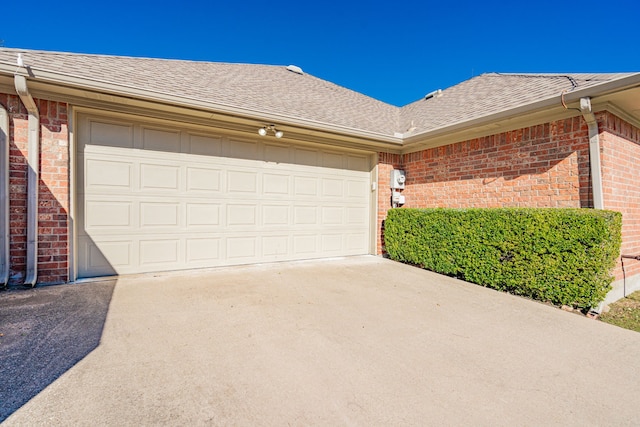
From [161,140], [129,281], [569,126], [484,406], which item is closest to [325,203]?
[161,140]

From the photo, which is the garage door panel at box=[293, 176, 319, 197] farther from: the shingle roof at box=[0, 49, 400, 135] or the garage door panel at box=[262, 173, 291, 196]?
the shingle roof at box=[0, 49, 400, 135]

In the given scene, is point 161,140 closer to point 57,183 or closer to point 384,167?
point 57,183

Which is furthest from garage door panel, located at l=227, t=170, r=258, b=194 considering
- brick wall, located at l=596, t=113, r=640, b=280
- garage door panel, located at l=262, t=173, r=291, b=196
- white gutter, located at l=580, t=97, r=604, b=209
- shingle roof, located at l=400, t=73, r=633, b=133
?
brick wall, located at l=596, t=113, r=640, b=280

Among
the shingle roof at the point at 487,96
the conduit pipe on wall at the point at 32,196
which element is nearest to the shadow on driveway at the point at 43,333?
the conduit pipe on wall at the point at 32,196

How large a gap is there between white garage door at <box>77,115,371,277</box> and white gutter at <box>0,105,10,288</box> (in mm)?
725

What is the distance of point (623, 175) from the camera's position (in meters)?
4.54

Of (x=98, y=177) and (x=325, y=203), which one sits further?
(x=325, y=203)

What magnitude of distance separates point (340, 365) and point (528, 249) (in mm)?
3392

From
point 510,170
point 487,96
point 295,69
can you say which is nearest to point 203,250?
point 510,170

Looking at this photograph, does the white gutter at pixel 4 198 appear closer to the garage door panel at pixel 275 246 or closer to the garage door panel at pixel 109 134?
the garage door panel at pixel 109 134

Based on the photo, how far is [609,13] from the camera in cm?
599

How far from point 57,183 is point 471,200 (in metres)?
6.70

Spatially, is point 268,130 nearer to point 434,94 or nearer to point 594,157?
point 594,157

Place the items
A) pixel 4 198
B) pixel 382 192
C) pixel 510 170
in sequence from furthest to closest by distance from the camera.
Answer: pixel 382 192 → pixel 510 170 → pixel 4 198
